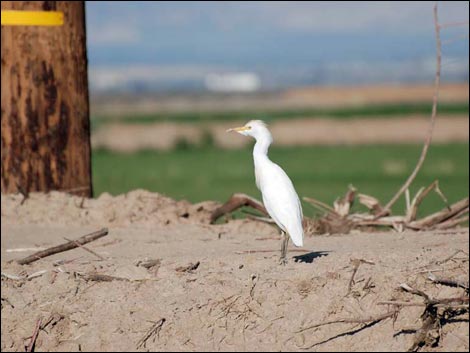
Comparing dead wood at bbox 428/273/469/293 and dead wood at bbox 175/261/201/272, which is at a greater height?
dead wood at bbox 428/273/469/293

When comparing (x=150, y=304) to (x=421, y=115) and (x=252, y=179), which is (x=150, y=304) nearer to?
(x=252, y=179)

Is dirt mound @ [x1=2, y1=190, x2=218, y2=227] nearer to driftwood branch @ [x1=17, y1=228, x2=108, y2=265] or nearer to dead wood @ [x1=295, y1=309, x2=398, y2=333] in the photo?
driftwood branch @ [x1=17, y1=228, x2=108, y2=265]

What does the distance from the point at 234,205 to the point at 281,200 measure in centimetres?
233

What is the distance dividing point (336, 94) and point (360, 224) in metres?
114

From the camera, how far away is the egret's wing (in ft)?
19.9

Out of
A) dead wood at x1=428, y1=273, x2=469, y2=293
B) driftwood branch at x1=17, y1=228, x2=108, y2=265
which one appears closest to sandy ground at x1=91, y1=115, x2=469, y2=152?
driftwood branch at x1=17, y1=228, x2=108, y2=265

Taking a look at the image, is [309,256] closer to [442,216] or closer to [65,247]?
[65,247]

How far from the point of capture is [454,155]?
1157 inches

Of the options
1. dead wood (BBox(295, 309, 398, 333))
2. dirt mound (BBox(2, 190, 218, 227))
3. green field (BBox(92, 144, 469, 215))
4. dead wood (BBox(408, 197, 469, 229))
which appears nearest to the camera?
dead wood (BBox(295, 309, 398, 333))

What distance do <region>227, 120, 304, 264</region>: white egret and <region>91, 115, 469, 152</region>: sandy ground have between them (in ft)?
90.3

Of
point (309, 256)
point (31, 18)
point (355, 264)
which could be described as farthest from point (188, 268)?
point (31, 18)

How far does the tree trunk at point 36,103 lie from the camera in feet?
29.0

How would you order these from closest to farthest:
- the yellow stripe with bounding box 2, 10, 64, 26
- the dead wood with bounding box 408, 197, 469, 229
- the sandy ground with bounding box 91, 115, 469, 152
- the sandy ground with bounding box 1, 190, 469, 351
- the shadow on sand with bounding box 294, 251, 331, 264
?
the sandy ground with bounding box 1, 190, 469, 351, the shadow on sand with bounding box 294, 251, 331, 264, the dead wood with bounding box 408, 197, 469, 229, the yellow stripe with bounding box 2, 10, 64, 26, the sandy ground with bounding box 91, 115, 469, 152

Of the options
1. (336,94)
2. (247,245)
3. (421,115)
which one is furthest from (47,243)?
(336,94)
